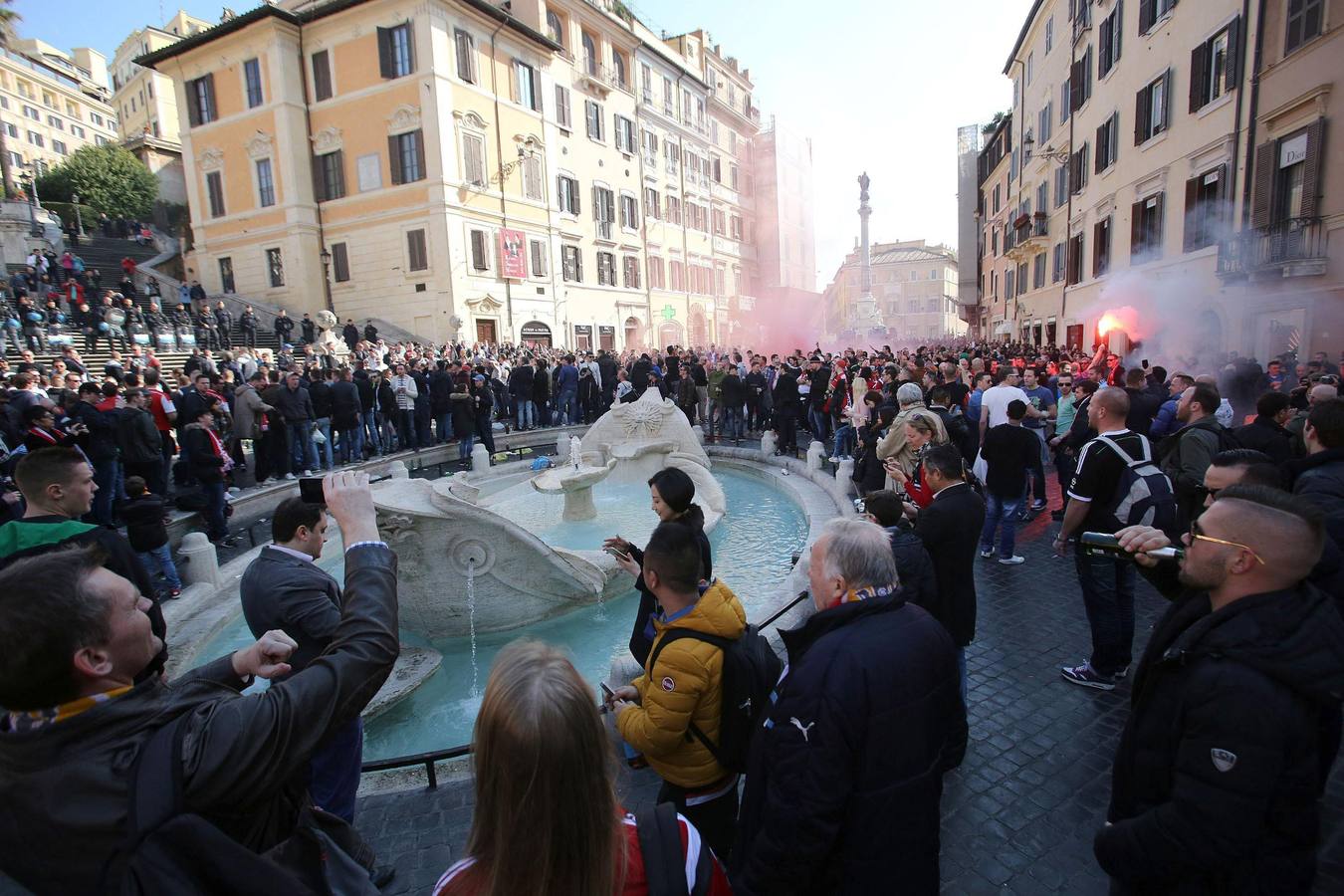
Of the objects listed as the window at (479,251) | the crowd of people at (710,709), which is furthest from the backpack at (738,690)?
the window at (479,251)

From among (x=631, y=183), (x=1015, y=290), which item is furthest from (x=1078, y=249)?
(x=631, y=183)

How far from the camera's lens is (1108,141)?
66.7ft

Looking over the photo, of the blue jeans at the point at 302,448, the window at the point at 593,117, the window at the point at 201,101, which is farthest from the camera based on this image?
the window at the point at 593,117

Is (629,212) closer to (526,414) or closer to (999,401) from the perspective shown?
(526,414)

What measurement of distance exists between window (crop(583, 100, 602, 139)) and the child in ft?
100

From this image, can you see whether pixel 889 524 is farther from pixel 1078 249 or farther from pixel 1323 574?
pixel 1078 249

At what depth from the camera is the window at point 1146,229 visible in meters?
17.6

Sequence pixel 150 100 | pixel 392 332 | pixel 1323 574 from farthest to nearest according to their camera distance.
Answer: pixel 150 100, pixel 392 332, pixel 1323 574

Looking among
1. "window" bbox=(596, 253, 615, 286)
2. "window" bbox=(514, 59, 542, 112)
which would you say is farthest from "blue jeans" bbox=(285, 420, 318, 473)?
"window" bbox=(596, 253, 615, 286)

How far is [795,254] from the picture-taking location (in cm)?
5391

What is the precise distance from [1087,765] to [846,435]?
28.6 ft

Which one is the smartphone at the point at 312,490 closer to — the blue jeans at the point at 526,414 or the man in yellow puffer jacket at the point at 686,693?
the man in yellow puffer jacket at the point at 686,693

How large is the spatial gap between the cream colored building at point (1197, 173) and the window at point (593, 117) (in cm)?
1945

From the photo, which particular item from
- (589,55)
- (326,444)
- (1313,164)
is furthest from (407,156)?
(1313,164)
